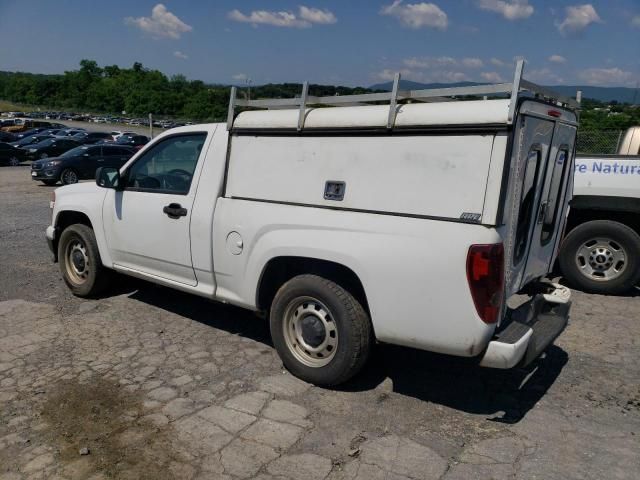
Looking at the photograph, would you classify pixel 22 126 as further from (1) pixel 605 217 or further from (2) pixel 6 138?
(1) pixel 605 217

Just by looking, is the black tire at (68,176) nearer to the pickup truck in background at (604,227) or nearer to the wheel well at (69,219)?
the wheel well at (69,219)

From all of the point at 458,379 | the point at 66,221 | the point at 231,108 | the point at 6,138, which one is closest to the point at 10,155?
the point at 6,138

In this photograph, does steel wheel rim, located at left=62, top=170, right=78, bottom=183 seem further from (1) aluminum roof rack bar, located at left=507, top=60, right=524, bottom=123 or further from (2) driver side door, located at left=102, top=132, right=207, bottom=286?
(1) aluminum roof rack bar, located at left=507, top=60, right=524, bottom=123

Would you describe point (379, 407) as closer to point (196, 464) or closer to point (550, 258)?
point (196, 464)

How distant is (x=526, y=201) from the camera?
393 cm

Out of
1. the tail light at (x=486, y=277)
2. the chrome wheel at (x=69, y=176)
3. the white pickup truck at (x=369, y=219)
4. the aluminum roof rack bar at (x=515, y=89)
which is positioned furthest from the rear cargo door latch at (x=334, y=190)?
the chrome wheel at (x=69, y=176)

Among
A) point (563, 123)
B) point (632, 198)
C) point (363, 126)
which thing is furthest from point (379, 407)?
point (632, 198)

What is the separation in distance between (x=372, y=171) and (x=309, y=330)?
125 cm

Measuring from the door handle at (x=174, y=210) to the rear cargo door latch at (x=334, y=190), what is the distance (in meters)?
1.39

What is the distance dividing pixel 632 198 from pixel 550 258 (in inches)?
89.8

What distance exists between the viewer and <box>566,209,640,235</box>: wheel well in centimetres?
649

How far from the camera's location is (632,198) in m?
6.22

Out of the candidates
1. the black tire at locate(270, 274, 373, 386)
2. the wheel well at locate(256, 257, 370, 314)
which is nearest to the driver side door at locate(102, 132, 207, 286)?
the wheel well at locate(256, 257, 370, 314)

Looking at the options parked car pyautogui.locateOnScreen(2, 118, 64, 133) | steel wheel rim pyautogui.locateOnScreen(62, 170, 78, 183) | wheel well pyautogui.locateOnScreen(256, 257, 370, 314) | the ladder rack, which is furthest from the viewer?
parked car pyautogui.locateOnScreen(2, 118, 64, 133)
